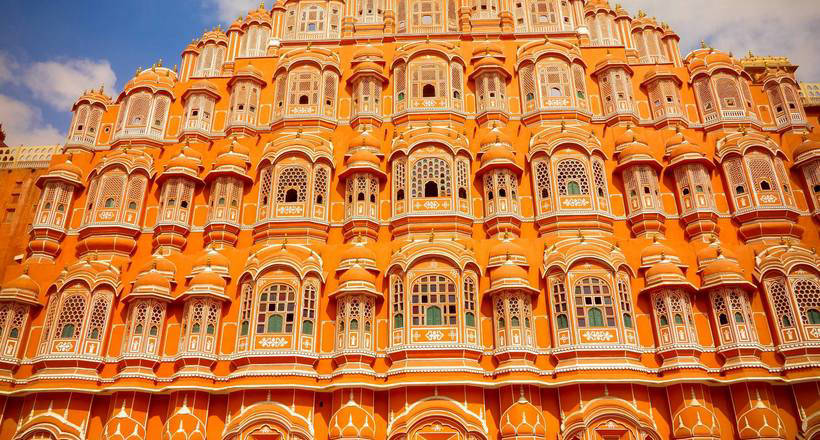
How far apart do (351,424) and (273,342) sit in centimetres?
376

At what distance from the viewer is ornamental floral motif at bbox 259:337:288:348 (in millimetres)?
19891

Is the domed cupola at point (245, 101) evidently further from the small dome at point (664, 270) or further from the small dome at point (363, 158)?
the small dome at point (664, 270)

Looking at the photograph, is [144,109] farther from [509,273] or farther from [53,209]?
[509,273]

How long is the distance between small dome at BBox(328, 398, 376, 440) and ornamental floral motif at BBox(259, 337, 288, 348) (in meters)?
2.90

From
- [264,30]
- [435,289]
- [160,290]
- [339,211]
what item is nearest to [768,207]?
[435,289]

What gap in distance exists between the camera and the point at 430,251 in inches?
813

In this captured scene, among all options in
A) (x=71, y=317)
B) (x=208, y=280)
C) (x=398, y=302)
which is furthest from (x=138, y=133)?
(x=398, y=302)

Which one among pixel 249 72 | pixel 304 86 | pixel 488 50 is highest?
pixel 488 50

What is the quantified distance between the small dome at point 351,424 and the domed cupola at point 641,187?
1167 cm

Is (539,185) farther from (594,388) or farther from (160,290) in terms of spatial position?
(160,290)

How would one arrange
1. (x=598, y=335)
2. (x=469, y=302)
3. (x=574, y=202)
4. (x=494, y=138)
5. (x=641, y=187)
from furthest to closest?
(x=494, y=138)
(x=641, y=187)
(x=574, y=202)
(x=469, y=302)
(x=598, y=335)

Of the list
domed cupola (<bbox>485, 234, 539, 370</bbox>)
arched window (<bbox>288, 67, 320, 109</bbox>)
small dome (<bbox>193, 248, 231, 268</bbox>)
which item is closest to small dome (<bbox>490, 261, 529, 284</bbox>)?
domed cupola (<bbox>485, 234, 539, 370</bbox>)

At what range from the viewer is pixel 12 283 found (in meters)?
21.7

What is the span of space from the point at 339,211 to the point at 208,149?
6788 millimetres
